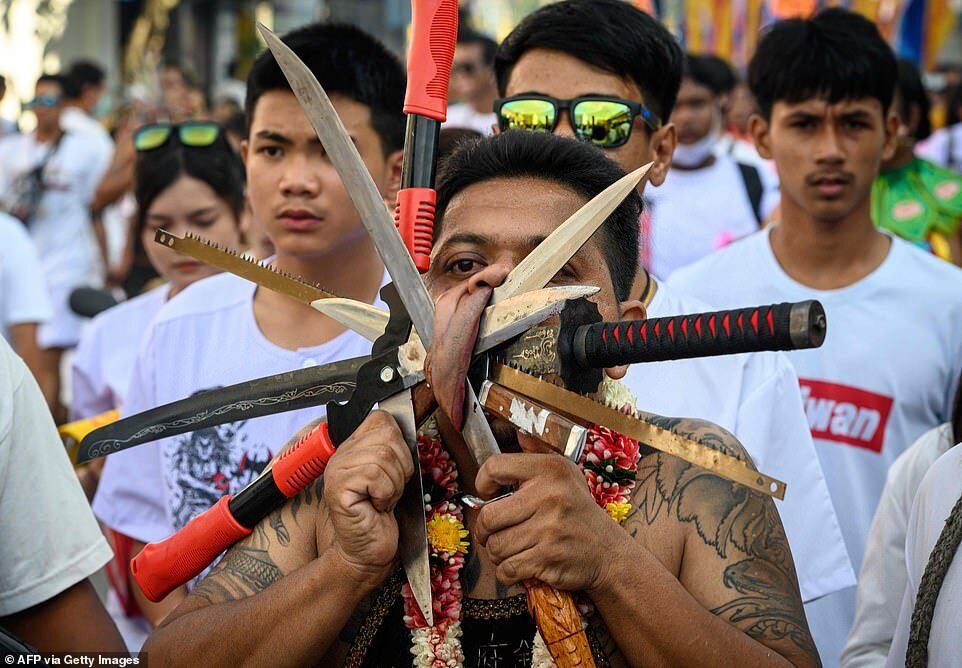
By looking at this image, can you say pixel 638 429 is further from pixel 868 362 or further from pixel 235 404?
pixel 868 362

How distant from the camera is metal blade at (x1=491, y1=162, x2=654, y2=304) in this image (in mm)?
1945

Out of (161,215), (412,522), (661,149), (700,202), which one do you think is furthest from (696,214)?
(412,522)

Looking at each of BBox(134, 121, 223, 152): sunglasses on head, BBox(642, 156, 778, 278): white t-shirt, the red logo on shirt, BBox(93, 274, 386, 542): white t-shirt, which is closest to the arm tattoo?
BBox(93, 274, 386, 542): white t-shirt

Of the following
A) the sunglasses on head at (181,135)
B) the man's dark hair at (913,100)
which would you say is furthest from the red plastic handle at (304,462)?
the man's dark hair at (913,100)

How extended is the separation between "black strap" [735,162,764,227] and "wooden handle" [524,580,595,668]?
15.8 feet

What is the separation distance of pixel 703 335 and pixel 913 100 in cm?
482

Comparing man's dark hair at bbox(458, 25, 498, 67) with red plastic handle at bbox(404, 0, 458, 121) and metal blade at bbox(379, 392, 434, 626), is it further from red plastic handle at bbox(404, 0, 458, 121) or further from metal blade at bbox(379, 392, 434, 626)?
metal blade at bbox(379, 392, 434, 626)

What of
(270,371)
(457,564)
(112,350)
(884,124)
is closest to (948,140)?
(884,124)

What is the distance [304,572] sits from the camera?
214cm

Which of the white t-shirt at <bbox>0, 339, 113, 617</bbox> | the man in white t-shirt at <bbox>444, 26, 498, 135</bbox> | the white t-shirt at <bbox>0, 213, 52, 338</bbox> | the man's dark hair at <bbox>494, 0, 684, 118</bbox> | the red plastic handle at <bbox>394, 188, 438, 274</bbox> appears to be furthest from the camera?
the man in white t-shirt at <bbox>444, 26, 498, 135</bbox>

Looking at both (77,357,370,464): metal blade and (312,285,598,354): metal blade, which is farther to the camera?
(77,357,370,464): metal blade

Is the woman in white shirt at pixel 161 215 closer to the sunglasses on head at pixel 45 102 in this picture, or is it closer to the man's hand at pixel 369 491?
the man's hand at pixel 369 491

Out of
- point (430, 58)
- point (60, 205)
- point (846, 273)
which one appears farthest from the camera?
point (60, 205)

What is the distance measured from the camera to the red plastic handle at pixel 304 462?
2.11m
